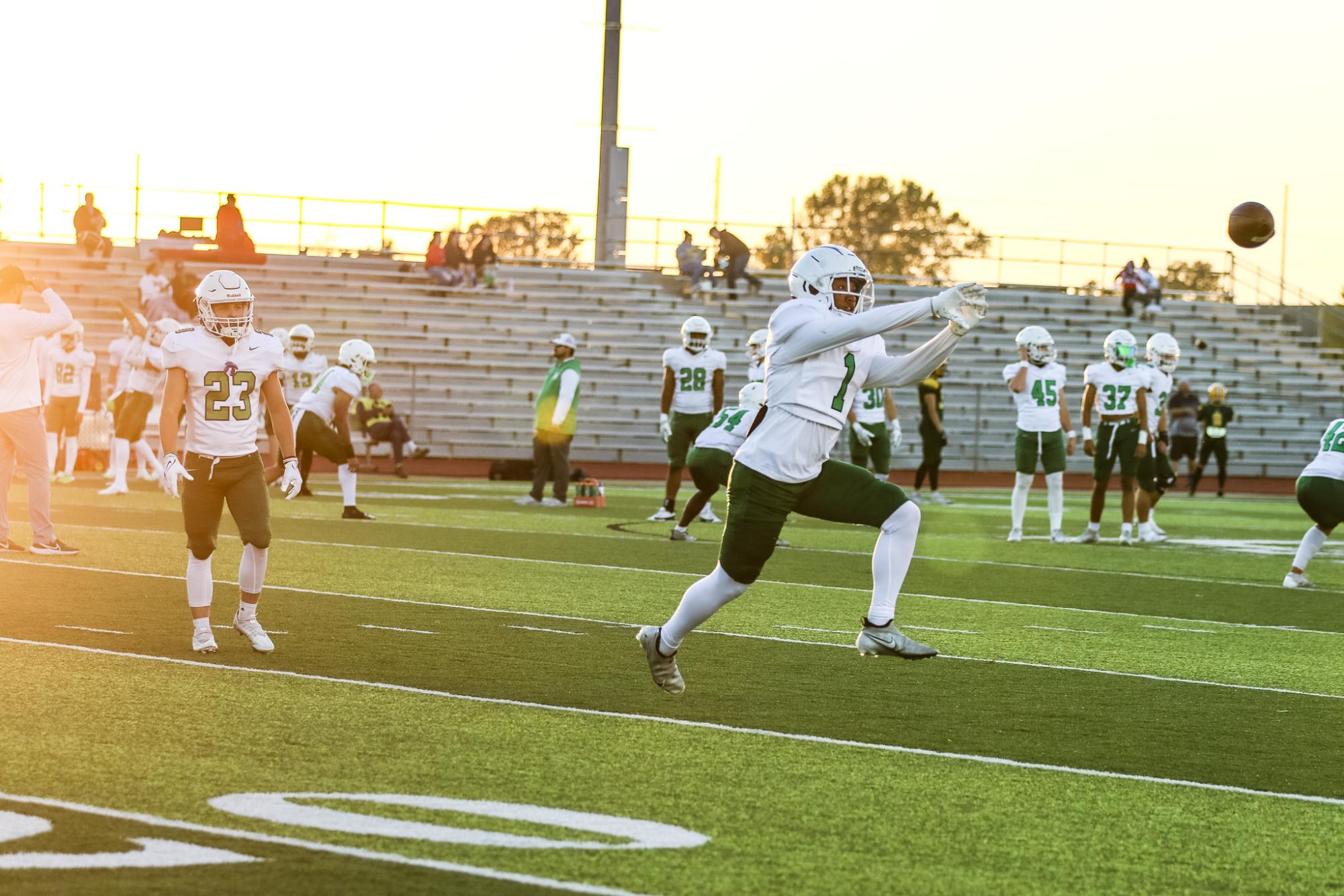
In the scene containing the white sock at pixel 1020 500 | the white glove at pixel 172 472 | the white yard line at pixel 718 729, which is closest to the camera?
the white yard line at pixel 718 729

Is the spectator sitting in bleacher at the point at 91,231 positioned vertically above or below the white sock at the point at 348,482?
above

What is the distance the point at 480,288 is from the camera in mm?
33344

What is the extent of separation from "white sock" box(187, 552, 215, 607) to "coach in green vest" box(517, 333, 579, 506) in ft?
35.5

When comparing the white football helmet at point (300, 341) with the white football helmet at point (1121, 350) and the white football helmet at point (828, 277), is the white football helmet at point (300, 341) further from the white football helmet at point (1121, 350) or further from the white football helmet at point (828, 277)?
the white football helmet at point (828, 277)

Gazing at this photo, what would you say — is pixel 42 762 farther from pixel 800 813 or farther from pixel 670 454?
pixel 670 454

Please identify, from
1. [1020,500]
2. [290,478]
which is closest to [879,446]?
[1020,500]

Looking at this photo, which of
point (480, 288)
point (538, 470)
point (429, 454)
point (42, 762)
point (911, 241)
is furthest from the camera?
point (911, 241)

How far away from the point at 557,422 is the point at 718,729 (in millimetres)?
12665

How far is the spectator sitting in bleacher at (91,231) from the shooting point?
1258 inches

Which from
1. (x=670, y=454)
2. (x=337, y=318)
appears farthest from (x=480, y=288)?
(x=670, y=454)

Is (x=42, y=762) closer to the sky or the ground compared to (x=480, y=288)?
closer to the ground

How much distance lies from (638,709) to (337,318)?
24937mm

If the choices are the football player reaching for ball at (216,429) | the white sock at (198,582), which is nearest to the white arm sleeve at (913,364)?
the football player reaching for ball at (216,429)

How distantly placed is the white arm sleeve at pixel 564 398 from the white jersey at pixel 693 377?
1924 mm
